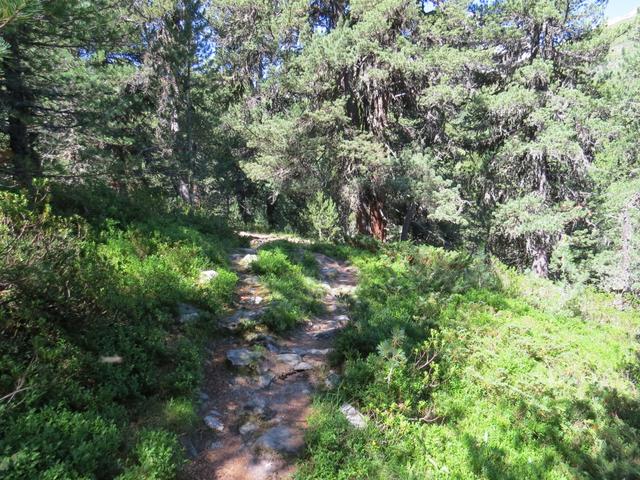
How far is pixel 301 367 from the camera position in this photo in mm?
5766

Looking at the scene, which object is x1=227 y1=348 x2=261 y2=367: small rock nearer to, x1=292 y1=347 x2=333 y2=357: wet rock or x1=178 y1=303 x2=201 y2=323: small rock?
x1=292 y1=347 x2=333 y2=357: wet rock

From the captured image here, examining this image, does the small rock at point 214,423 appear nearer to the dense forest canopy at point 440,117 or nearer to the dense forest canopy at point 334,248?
the dense forest canopy at point 334,248

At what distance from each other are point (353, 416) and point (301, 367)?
1.32 meters

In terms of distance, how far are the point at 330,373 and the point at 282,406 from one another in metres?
0.95

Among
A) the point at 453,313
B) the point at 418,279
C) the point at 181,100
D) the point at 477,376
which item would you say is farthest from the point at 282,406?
the point at 181,100

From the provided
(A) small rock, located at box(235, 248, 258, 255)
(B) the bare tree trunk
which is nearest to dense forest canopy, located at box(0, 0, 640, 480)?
(B) the bare tree trunk

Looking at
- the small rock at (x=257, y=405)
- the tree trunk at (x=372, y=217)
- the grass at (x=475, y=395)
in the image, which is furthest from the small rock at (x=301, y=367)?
the tree trunk at (x=372, y=217)

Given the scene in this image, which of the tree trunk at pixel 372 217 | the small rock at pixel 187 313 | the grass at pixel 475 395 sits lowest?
the grass at pixel 475 395

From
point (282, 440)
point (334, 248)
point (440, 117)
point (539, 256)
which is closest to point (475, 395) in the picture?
point (282, 440)

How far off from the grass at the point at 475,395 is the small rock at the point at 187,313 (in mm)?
2402

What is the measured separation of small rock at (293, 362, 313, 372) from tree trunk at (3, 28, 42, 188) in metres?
5.39

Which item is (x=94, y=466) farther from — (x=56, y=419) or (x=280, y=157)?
(x=280, y=157)

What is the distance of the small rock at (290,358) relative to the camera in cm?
587

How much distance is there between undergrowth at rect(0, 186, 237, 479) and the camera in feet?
10.6
